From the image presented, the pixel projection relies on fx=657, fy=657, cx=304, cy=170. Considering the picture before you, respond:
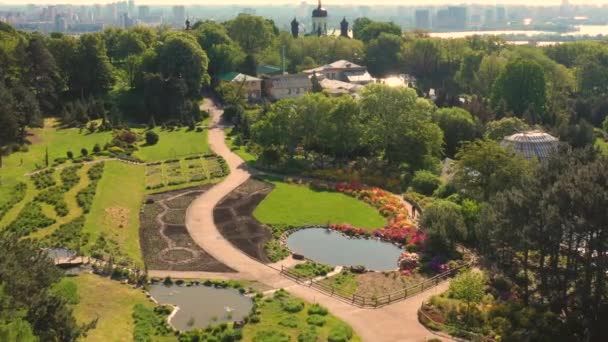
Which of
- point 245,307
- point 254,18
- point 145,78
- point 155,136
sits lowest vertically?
point 245,307

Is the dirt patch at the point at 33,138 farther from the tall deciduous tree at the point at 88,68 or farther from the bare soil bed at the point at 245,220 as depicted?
the bare soil bed at the point at 245,220

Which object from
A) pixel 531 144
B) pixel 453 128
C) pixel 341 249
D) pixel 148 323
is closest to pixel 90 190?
pixel 341 249

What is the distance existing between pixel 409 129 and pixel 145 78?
43004mm

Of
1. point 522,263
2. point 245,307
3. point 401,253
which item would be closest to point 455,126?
point 401,253

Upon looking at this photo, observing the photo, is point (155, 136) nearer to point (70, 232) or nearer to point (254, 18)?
point (70, 232)

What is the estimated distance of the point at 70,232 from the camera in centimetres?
5059

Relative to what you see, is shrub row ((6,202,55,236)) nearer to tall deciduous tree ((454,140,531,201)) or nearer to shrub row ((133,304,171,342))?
shrub row ((133,304,171,342))

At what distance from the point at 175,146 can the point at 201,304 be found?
135ft

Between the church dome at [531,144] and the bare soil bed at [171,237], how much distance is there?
3273 centimetres

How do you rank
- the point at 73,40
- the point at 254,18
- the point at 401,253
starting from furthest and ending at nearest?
the point at 254,18, the point at 73,40, the point at 401,253

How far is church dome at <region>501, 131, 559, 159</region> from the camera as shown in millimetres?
68338

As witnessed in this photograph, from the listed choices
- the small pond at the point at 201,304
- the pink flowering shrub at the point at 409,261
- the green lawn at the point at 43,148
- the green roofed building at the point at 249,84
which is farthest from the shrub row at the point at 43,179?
the green roofed building at the point at 249,84

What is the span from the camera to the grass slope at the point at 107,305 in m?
36.7

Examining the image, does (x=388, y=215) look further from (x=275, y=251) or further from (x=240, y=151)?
(x=240, y=151)
